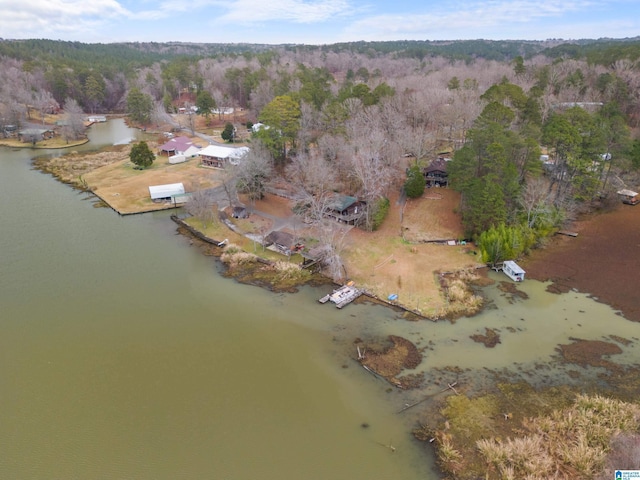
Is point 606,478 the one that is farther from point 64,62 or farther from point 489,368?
point 64,62

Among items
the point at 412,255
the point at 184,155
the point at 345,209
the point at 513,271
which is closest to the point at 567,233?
the point at 513,271

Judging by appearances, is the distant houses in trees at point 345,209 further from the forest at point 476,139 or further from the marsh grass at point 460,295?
the marsh grass at point 460,295

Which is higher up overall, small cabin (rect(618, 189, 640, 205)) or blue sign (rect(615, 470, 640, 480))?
small cabin (rect(618, 189, 640, 205))

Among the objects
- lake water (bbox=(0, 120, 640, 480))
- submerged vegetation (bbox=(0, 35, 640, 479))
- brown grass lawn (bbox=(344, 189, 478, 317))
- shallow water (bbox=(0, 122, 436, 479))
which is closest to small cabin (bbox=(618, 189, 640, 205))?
submerged vegetation (bbox=(0, 35, 640, 479))

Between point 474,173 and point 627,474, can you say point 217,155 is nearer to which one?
point 474,173

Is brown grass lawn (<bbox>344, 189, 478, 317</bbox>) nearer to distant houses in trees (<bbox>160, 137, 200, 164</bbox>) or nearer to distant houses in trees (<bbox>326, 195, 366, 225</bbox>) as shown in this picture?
distant houses in trees (<bbox>326, 195, 366, 225</bbox>)

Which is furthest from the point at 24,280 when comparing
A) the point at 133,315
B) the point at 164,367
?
the point at 164,367

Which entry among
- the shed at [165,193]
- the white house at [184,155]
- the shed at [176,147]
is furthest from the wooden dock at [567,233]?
the shed at [176,147]
